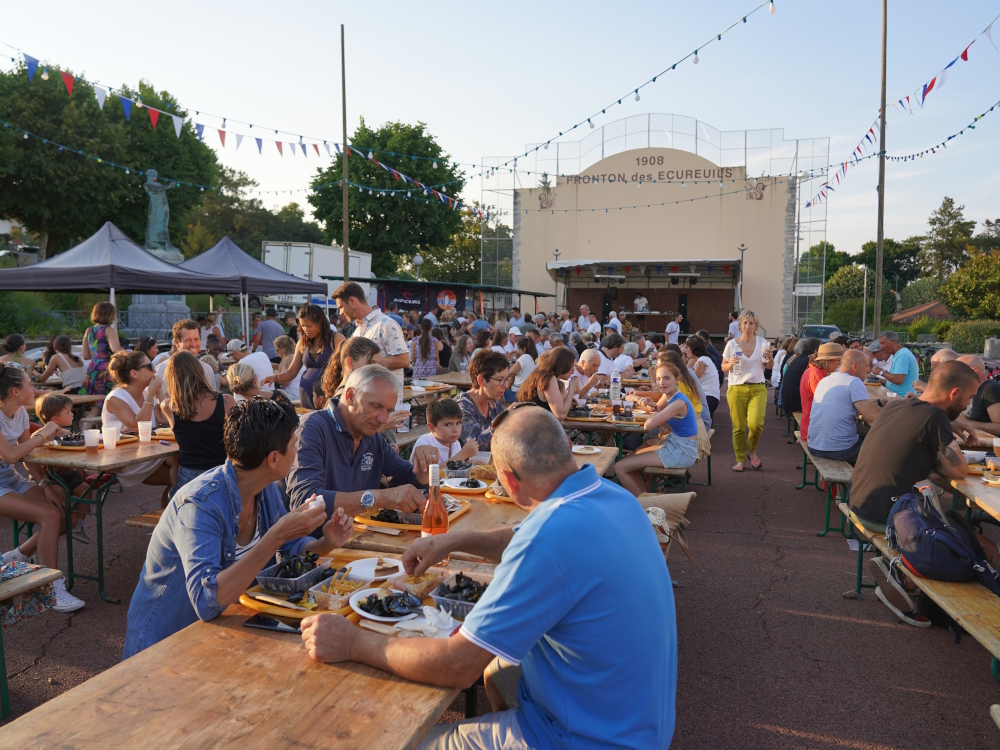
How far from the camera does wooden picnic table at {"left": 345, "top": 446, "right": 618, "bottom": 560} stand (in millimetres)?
2883

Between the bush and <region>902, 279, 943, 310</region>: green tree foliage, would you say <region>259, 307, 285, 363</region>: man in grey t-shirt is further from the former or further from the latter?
<region>902, 279, 943, 310</region>: green tree foliage

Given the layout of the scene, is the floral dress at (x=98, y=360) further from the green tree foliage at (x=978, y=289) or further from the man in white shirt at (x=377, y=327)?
the green tree foliage at (x=978, y=289)

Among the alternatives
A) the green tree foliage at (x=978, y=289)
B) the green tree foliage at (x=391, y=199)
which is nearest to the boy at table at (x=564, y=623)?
the green tree foliage at (x=978, y=289)

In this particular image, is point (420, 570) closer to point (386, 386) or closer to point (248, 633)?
point (248, 633)

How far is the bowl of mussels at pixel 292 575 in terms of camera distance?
2.28m

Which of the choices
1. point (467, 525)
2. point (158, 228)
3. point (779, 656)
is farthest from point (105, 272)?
point (158, 228)

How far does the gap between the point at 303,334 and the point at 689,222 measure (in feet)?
79.7

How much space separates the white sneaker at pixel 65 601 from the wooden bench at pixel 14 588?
1.08 m

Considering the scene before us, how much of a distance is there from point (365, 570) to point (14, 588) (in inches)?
69.9

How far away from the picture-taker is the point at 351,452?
355cm

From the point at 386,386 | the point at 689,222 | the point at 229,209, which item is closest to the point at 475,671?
the point at 386,386

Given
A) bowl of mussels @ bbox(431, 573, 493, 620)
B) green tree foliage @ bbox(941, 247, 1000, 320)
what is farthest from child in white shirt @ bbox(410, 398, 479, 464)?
green tree foliage @ bbox(941, 247, 1000, 320)

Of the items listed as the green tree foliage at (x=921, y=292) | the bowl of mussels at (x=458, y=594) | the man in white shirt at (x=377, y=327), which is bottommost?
the bowl of mussels at (x=458, y=594)

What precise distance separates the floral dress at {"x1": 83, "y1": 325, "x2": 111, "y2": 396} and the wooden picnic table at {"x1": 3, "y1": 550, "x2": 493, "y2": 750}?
7.51 m
